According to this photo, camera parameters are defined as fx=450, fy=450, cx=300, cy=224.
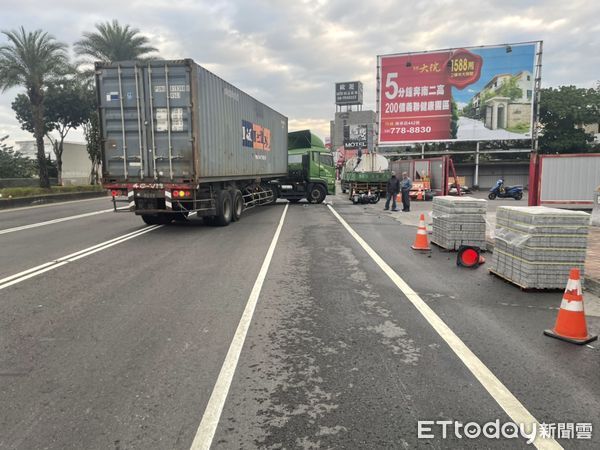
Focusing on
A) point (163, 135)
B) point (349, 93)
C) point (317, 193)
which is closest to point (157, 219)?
point (163, 135)

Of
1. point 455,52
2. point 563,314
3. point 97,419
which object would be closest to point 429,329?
point 563,314

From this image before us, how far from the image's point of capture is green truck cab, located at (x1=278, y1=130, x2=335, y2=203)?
23109 millimetres

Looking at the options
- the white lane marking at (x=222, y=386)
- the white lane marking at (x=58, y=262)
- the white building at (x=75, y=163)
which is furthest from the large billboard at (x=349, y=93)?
the white lane marking at (x=222, y=386)

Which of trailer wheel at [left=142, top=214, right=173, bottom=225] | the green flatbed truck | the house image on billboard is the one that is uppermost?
the house image on billboard

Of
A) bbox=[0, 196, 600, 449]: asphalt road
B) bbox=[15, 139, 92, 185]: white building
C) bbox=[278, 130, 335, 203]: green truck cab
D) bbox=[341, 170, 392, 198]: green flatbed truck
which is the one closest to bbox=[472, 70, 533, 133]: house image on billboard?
bbox=[341, 170, 392, 198]: green flatbed truck

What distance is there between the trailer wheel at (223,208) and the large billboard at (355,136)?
74863 mm

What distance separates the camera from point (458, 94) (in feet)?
114

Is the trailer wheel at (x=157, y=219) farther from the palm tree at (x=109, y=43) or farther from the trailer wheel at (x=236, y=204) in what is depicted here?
the palm tree at (x=109, y=43)

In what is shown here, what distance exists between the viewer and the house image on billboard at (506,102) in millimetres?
33594

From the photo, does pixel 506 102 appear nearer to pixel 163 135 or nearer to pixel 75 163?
pixel 163 135

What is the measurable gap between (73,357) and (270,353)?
1759 mm

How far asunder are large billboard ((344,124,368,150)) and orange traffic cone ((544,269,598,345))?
274 ft

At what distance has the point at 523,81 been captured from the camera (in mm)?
33531

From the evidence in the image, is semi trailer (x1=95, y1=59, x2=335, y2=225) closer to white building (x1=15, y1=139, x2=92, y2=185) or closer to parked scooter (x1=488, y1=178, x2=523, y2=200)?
parked scooter (x1=488, y1=178, x2=523, y2=200)
